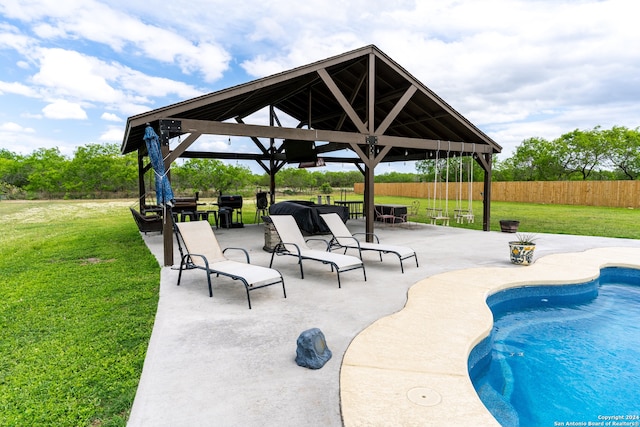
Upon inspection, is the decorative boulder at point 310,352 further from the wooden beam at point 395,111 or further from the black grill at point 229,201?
the black grill at point 229,201

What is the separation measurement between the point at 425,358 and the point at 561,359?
1.74 metres

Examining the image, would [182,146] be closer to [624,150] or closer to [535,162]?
[624,150]

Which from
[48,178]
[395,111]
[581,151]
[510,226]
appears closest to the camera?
[395,111]

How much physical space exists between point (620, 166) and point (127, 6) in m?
34.6

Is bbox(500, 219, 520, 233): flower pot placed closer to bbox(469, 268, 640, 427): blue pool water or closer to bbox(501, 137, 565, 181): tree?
bbox(469, 268, 640, 427): blue pool water

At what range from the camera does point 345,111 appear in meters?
7.74

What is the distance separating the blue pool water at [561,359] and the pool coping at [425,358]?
0.23 meters

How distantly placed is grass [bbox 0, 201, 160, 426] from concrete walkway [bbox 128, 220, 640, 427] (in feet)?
0.66

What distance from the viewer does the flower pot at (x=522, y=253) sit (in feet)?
19.9

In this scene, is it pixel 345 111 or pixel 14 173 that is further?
pixel 14 173

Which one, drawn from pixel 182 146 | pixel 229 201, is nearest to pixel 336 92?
pixel 182 146

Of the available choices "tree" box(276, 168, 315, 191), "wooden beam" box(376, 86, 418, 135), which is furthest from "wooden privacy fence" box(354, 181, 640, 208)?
"tree" box(276, 168, 315, 191)

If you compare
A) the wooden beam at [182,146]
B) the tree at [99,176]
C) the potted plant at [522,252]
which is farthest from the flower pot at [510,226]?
the tree at [99,176]

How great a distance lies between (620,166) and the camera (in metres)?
28.7
